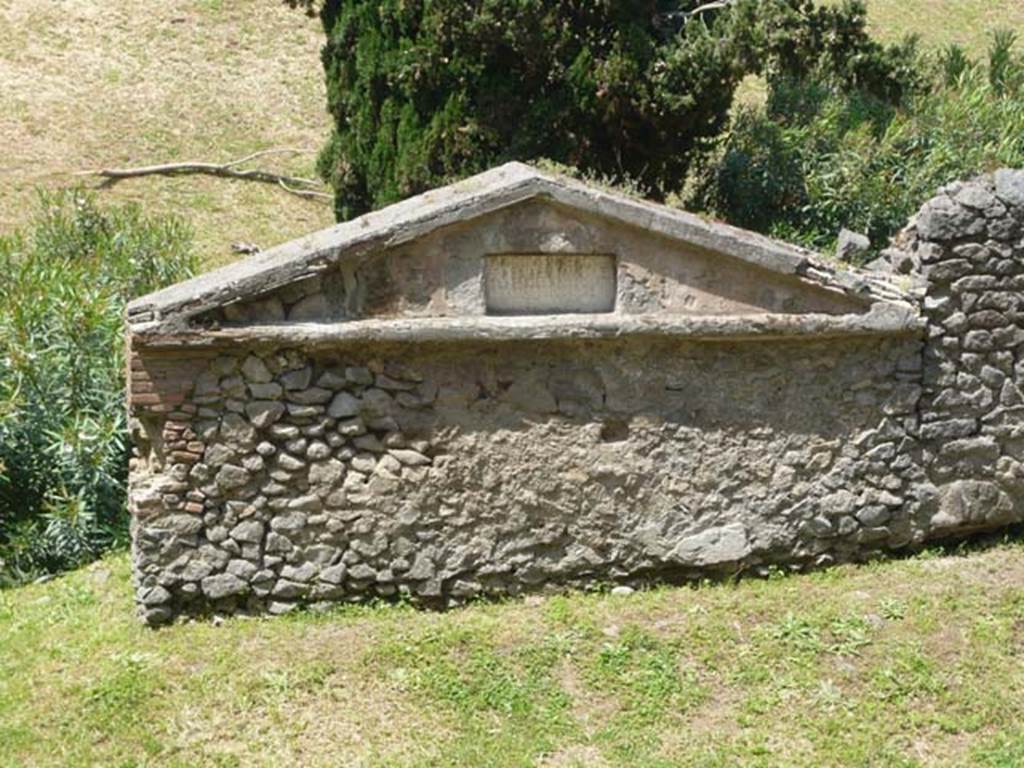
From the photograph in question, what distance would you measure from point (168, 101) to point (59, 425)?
40.5 ft

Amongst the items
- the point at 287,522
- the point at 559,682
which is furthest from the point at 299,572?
the point at 559,682

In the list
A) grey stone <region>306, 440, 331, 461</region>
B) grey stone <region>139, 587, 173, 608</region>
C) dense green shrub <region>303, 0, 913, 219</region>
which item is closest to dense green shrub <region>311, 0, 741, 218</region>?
dense green shrub <region>303, 0, 913, 219</region>

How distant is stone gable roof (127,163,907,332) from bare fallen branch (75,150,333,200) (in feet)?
38.5

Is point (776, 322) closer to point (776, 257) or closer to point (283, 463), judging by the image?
point (776, 257)

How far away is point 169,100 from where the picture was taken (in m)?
22.9

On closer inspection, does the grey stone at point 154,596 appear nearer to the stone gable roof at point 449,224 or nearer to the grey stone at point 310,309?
the stone gable roof at point 449,224

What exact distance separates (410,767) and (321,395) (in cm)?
244

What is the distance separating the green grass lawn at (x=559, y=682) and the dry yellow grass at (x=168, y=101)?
9408mm

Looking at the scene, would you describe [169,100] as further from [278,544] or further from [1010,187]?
[1010,187]

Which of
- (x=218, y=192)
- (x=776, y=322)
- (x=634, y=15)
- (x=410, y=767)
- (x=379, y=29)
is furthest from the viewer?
(x=218, y=192)

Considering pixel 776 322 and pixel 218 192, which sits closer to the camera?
pixel 776 322

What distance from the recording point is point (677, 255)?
920 cm

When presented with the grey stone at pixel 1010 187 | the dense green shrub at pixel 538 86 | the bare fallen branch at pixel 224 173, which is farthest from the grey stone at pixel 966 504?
the bare fallen branch at pixel 224 173

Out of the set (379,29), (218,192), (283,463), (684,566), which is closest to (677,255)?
(684,566)
